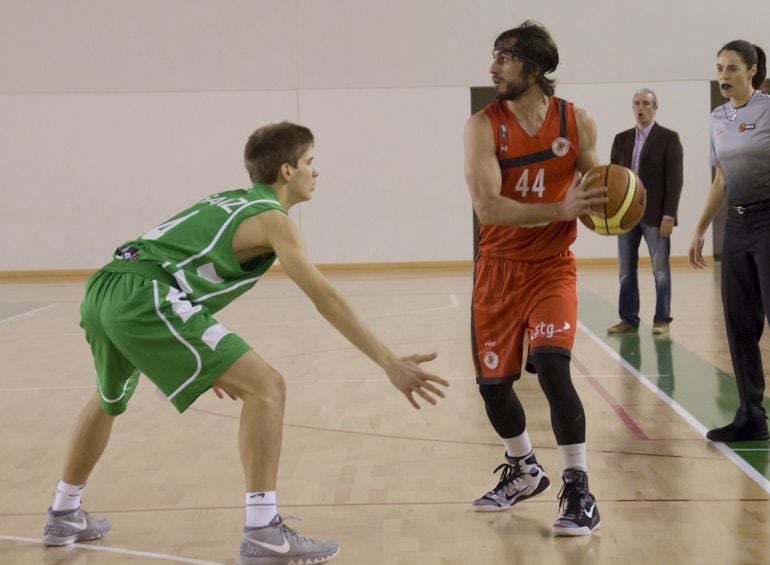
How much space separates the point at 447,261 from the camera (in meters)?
16.7

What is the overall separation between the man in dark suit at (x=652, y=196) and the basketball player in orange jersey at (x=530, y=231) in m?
4.93

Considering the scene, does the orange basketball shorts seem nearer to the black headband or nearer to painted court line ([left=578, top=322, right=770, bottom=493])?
the black headband

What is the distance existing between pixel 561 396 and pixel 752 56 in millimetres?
2055

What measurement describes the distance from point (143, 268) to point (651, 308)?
8.05 meters

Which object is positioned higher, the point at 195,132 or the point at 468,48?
the point at 468,48

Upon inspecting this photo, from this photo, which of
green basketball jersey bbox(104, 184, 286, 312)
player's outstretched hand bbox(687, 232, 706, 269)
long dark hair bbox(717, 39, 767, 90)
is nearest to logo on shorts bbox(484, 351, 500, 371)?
green basketball jersey bbox(104, 184, 286, 312)

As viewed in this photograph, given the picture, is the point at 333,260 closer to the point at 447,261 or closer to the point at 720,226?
the point at 447,261

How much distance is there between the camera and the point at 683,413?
5.99 meters

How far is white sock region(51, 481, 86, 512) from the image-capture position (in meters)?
3.96

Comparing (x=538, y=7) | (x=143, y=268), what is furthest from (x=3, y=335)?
(x=538, y=7)

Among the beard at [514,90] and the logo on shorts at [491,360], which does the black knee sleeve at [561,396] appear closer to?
the logo on shorts at [491,360]

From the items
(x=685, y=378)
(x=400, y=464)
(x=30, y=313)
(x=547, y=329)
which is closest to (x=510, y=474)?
(x=547, y=329)

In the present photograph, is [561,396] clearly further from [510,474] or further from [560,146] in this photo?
[560,146]

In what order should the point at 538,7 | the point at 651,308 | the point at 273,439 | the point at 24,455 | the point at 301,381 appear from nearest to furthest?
the point at 273,439 < the point at 24,455 < the point at 301,381 < the point at 651,308 < the point at 538,7
